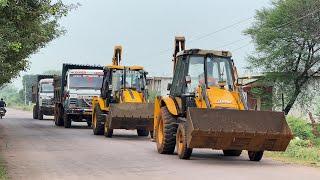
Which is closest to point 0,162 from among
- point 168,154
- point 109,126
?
point 168,154

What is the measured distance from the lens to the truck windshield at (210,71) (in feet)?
51.9

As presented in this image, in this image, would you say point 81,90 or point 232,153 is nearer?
point 232,153

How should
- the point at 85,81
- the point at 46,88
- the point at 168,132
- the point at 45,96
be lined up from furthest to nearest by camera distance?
the point at 46,88
the point at 45,96
the point at 85,81
the point at 168,132

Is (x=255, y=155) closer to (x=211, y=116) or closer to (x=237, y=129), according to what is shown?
(x=237, y=129)

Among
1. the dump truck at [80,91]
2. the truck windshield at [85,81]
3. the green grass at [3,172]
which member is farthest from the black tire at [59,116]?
the green grass at [3,172]

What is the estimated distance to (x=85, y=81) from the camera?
2953 centimetres

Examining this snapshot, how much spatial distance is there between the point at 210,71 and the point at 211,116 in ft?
6.53

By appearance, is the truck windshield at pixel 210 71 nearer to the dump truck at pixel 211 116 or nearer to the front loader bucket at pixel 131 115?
the dump truck at pixel 211 116

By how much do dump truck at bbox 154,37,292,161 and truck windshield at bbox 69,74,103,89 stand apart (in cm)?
1215

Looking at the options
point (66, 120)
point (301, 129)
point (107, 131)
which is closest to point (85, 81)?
point (66, 120)

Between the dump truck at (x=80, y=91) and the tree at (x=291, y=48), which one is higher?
the tree at (x=291, y=48)

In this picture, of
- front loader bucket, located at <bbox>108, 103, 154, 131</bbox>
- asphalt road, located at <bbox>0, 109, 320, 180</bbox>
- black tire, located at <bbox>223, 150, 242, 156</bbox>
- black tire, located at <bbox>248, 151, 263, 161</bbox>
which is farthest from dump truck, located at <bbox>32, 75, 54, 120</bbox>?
black tire, located at <bbox>248, 151, 263, 161</bbox>

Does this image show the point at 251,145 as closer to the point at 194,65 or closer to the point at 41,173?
the point at 194,65

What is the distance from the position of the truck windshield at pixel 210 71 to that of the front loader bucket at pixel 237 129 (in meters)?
1.62
